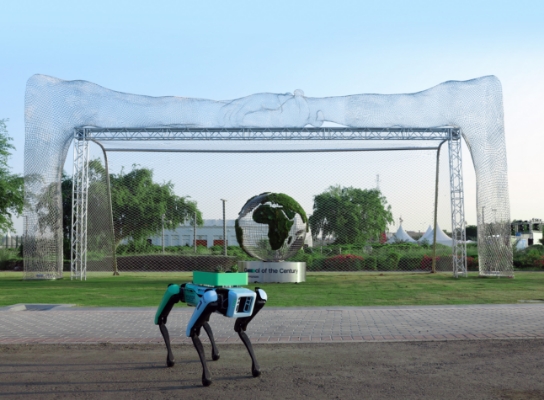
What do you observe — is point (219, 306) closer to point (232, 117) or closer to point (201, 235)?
point (232, 117)

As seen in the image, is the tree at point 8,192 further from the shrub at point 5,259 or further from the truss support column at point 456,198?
the truss support column at point 456,198

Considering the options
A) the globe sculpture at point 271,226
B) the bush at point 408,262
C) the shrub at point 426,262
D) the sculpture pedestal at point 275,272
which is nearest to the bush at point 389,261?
the bush at point 408,262

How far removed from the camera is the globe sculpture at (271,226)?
18781mm

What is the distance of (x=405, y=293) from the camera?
46.8 ft

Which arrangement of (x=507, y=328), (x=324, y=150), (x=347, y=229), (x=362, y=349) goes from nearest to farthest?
(x=362, y=349) → (x=507, y=328) → (x=324, y=150) → (x=347, y=229)

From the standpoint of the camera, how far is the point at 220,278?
17.4 feet

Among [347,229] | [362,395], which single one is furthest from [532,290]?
[347,229]

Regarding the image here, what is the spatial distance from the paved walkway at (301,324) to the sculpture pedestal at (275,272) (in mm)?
7823

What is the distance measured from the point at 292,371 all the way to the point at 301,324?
3138 millimetres

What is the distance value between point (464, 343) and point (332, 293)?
7.43 meters

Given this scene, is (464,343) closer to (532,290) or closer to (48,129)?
(532,290)

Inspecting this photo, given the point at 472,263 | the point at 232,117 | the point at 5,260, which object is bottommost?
the point at 472,263

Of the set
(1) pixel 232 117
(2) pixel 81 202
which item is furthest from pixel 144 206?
(1) pixel 232 117

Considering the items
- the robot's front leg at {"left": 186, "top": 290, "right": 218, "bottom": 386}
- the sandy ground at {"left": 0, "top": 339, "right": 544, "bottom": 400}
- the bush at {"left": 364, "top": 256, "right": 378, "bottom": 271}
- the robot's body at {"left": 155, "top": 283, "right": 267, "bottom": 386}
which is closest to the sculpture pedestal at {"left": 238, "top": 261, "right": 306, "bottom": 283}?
the bush at {"left": 364, "top": 256, "right": 378, "bottom": 271}
